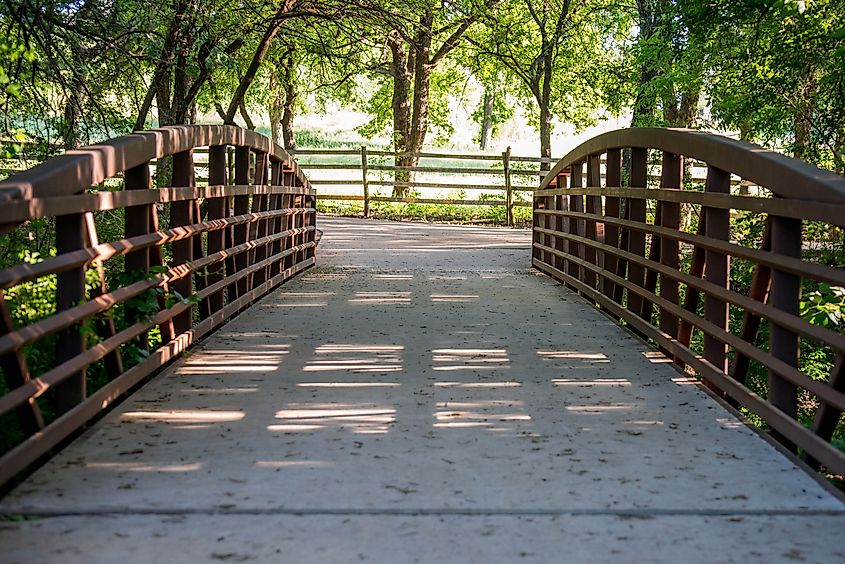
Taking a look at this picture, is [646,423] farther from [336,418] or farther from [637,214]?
[637,214]

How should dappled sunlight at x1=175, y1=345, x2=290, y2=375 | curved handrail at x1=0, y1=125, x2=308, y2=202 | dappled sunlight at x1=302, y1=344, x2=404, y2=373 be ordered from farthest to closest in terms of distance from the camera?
dappled sunlight at x1=302, y1=344, x2=404, y2=373
dappled sunlight at x1=175, y1=345, x2=290, y2=375
curved handrail at x1=0, y1=125, x2=308, y2=202

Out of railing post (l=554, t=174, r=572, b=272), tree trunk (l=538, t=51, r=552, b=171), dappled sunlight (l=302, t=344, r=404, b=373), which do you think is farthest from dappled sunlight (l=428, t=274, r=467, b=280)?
tree trunk (l=538, t=51, r=552, b=171)

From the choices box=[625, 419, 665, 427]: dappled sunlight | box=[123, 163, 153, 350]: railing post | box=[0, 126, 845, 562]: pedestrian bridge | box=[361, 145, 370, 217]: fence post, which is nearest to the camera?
box=[0, 126, 845, 562]: pedestrian bridge

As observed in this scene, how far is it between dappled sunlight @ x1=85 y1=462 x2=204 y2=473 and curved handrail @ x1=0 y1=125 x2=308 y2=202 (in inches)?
38.0

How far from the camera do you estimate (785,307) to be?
4.26 meters

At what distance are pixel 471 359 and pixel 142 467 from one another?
2.56 metres

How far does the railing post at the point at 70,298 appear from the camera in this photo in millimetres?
3973

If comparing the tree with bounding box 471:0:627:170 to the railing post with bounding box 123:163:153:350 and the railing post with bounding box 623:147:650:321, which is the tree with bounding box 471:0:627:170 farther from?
the railing post with bounding box 123:163:153:350

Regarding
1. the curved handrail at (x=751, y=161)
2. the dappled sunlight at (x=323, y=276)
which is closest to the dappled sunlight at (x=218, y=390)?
the curved handrail at (x=751, y=161)

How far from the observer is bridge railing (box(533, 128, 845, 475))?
3.86 metres

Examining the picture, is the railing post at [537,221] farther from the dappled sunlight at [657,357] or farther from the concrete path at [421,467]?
the dappled sunlight at [657,357]

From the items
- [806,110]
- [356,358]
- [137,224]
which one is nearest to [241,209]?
[356,358]

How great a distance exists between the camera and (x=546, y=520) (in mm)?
3227

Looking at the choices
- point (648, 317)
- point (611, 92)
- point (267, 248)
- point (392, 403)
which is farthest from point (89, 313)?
point (611, 92)
